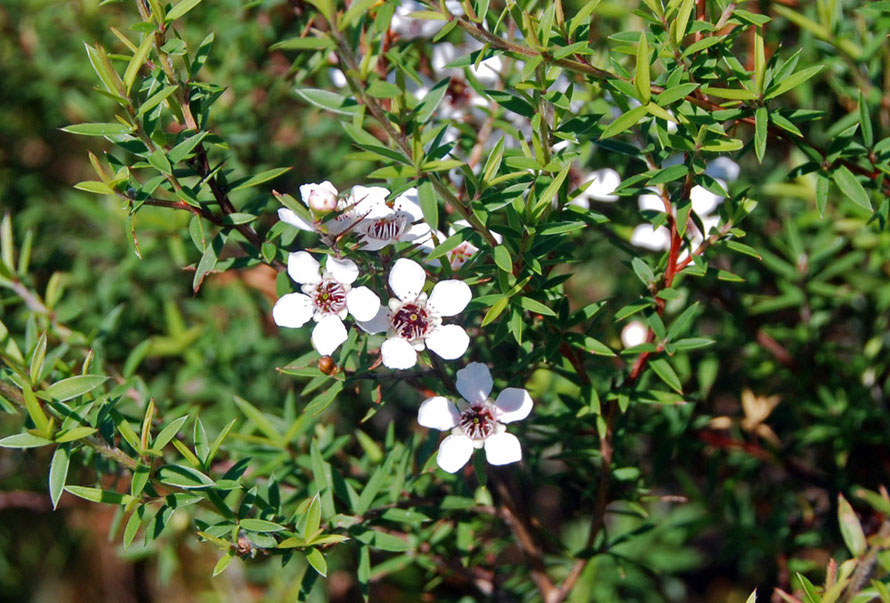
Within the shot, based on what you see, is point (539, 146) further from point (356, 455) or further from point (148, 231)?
point (148, 231)

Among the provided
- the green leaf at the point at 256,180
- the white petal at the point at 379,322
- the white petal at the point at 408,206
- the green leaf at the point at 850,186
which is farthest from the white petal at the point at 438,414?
the green leaf at the point at 850,186

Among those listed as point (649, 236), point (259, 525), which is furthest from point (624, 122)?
point (259, 525)

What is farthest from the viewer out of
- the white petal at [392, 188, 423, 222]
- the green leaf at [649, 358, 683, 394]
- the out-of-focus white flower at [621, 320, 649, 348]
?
the out-of-focus white flower at [621, 320, 649, 348]

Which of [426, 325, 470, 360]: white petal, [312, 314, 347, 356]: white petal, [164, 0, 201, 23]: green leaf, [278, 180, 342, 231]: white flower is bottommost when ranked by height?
[426, 325, 470, 360]: white petal

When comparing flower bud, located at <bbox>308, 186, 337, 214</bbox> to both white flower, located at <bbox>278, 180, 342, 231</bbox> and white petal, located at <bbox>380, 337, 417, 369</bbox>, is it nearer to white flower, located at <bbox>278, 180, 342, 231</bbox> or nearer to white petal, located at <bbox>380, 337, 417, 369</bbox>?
white flower, located at <bbox>278, 180, 342, 231</bbox>

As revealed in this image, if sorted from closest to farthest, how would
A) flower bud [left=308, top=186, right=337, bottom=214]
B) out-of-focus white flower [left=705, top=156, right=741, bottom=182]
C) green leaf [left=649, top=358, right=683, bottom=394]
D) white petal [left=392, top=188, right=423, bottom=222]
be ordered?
flower bud [left=308, top=186, right=337, bottom=214] → white petal [left=392, top=188, right=423, bottom=222] → green leaf [left=649, top=358, right=683, bottom=394] → out-of-focus white flower [left=705, top=156, right=741, bottom=182]

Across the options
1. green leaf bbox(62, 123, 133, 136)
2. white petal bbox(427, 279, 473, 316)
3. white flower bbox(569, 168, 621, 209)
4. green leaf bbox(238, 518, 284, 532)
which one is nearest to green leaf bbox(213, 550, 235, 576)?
green leaf bbox(238, 518, 284, 532)
